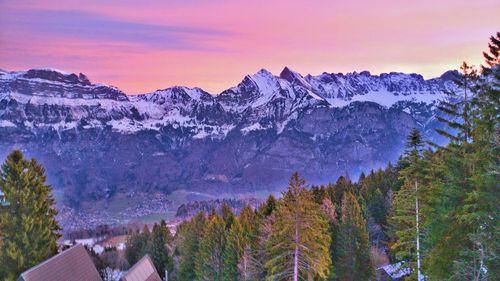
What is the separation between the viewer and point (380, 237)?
90750mm

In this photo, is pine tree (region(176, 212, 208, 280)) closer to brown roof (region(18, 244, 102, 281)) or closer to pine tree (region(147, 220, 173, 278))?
pine tree (region(147, 220, 173, 278))

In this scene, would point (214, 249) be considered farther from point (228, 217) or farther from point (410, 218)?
point (410, 218)

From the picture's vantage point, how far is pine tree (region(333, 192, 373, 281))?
6109 cm

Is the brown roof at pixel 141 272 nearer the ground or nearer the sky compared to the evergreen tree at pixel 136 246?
nearer the sky

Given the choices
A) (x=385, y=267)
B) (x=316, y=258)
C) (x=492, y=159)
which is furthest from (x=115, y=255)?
(x=492, y=159)

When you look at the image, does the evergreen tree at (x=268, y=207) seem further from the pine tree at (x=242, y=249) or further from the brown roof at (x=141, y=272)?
the brown roof at (x=141, y=272)

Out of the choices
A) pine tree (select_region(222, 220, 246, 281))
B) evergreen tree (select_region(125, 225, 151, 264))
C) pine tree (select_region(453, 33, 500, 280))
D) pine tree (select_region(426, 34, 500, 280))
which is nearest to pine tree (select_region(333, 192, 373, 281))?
pine tree (select_region(222, 220, 246, 281))

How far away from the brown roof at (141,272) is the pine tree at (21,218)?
7717mm

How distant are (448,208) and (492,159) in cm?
606

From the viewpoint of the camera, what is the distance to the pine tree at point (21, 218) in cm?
4044

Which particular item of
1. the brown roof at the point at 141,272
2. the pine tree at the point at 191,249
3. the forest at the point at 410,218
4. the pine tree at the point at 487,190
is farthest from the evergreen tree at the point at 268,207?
the pine tree at the point at 487,190

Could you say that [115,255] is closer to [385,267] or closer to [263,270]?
[385,267]

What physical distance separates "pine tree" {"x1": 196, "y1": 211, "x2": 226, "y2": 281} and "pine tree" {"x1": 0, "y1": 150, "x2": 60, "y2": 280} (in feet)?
98.2

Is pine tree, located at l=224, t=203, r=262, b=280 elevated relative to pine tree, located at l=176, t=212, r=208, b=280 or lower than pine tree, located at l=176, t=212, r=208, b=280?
elevated
